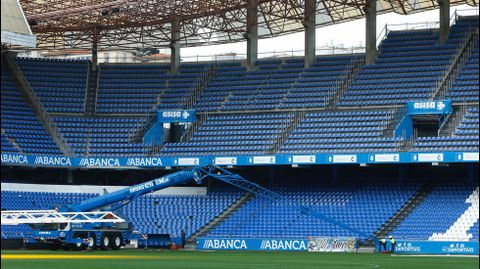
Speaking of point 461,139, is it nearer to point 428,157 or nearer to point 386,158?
point 428,157

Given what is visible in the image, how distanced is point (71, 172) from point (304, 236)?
18.3 metres

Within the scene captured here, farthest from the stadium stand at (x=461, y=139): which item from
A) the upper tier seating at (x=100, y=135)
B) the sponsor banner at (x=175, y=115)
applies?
the upper tier seating at (x=100, y=135)

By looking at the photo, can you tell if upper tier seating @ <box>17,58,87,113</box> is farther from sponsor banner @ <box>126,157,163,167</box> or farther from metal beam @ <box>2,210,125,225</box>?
metal beam @ <box>2,210,125,225</box>

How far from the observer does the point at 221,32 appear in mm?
71125

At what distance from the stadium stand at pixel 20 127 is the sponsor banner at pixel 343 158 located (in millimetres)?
18322

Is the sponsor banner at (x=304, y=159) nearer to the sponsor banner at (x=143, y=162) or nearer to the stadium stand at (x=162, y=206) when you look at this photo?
the stadium stand at (x=162, y=206)

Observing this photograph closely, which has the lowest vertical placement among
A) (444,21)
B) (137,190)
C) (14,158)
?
(137,190)

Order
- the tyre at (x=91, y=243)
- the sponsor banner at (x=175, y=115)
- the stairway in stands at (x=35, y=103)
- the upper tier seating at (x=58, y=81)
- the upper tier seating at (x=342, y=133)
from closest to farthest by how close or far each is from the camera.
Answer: the tyre at (x=91, y=243)
the upper tier seating at (x=342, y=133)
the stairway in stands at (x=35, y=103)
the sponsor banner at (x=175, y=115)
the upper tier seating at (x=58, y=81)

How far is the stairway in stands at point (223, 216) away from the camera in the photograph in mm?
60844

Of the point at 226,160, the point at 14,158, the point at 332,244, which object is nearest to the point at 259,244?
the point at 332,244

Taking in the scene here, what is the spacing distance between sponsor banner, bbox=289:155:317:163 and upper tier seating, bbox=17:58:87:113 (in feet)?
56.4

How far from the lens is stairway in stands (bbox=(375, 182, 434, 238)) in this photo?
5753 cm

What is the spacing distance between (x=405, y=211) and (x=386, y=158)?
316 cm

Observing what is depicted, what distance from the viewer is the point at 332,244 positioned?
5575 centimetres
